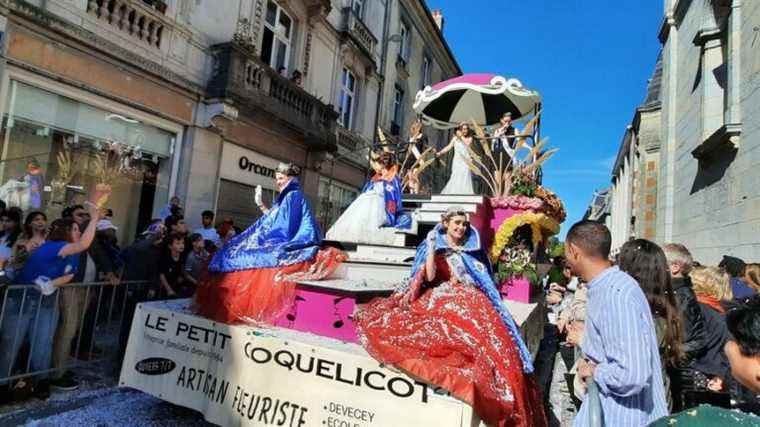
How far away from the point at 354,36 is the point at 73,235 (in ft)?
39.6

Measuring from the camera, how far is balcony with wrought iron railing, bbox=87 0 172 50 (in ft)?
22.0

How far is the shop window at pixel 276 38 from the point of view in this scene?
1076 centimetres

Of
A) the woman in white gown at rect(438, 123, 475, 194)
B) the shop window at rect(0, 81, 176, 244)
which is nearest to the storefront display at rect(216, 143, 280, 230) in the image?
the shop window at rect(0, 81, 176, 244)

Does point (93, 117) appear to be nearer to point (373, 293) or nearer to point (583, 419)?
point (373, 293)

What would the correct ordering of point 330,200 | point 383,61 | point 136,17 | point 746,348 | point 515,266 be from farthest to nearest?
point 383,61, point 330,200, point 136,17, point 515,266, point 746,348

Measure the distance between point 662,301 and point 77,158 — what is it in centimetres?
812

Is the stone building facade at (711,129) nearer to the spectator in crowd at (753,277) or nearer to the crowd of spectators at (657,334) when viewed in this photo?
the spectator in crowd at (753,277)

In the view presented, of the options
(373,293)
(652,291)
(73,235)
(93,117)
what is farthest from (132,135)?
(652,291)

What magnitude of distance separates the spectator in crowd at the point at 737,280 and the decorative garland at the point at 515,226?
97.5 inches

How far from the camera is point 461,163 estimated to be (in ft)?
25.6

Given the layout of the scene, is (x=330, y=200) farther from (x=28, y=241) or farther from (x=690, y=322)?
(x=690, y=322)

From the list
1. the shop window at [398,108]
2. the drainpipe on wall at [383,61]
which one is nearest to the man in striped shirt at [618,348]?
the drainpipe on wall at [383,61]

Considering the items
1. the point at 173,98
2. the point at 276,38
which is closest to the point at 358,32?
the point at 276,38

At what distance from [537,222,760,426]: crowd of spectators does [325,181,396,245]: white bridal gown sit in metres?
2.74
